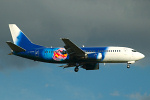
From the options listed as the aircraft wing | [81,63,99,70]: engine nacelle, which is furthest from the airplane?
[81,63,99,70]: engine nacelle

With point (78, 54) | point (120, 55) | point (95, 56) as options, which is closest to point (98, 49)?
point (95, 56)

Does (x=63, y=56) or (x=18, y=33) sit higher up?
(x=18, y=33)

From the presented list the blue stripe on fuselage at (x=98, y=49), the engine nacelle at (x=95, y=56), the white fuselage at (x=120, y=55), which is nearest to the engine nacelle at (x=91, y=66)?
the white fuselage at (x=120, y=55)

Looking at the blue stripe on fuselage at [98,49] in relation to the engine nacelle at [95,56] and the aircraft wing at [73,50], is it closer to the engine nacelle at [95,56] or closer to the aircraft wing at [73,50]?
the engine nacelle at [95,56]

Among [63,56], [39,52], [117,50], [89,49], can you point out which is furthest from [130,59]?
[39,52]

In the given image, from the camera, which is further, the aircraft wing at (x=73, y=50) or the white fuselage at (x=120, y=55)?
the white fuselage at (x=120, y=55)

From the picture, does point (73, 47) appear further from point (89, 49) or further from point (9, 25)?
point (9, 25)

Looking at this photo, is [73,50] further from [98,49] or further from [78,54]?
[98,49]

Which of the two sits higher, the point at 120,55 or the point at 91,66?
the point at 120,55

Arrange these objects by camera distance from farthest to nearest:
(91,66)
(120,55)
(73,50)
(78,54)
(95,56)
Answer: (91,66) < (120,55) < (78,54) < (73,50) < (95,56)

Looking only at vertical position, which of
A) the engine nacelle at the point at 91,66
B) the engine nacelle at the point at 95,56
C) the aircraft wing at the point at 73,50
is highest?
the aircraft wing at the point at 73,50

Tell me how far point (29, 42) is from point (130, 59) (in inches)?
1011

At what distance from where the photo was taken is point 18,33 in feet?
312

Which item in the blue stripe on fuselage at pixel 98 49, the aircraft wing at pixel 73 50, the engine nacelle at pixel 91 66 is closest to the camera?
the aircraft wing at pixel 73 50
